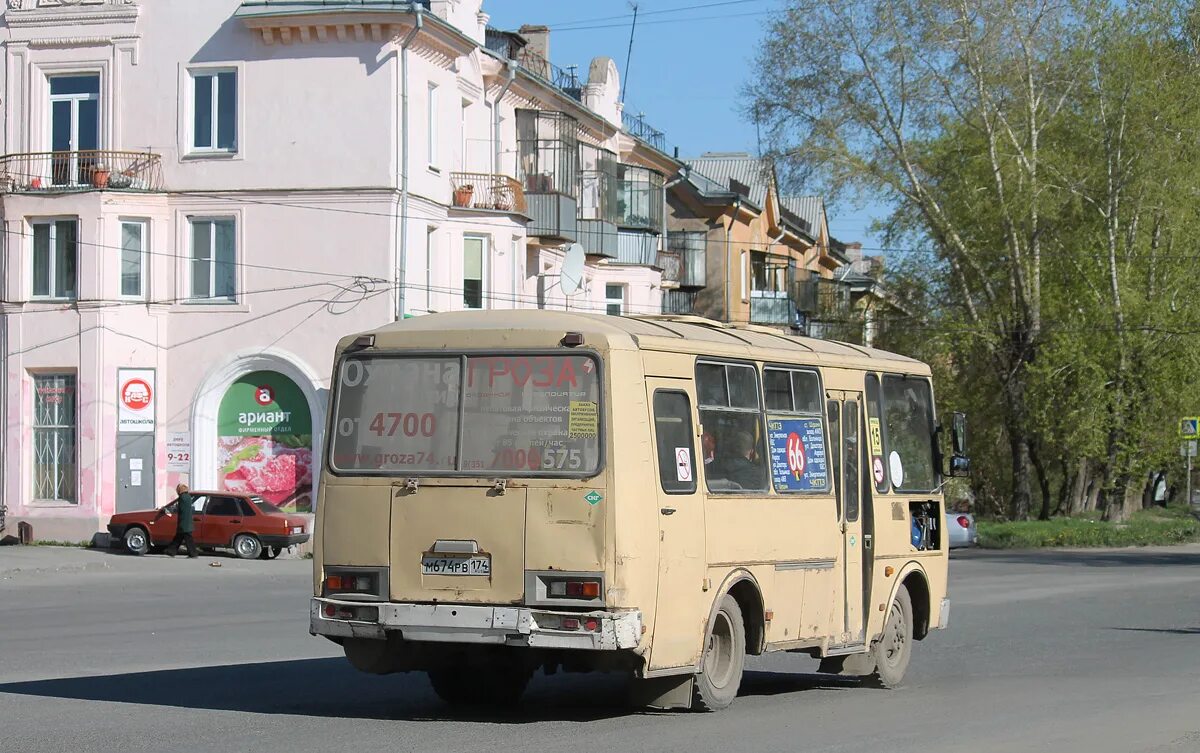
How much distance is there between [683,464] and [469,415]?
1.52 metres

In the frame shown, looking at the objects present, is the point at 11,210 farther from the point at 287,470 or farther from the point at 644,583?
the point at 644,583

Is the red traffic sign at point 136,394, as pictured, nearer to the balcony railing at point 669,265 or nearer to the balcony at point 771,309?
the balcony railing at point 669,265

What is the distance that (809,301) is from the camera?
237 feet

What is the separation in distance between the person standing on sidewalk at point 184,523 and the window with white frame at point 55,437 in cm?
470

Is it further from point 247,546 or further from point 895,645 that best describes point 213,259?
point 895,645

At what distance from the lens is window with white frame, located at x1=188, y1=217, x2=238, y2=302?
3853cm

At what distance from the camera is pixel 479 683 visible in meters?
12.1

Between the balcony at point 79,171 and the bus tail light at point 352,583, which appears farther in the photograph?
the balcony at point 79,171

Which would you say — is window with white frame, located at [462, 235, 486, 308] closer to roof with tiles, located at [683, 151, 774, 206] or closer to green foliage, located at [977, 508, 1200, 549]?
green foliage, located at [977, 508, 1200, 549]

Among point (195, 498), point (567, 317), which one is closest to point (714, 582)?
point (567, 317)

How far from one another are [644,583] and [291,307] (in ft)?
93.9

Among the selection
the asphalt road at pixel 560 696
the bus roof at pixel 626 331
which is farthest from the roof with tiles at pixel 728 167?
the bus roof at pixel 626 331

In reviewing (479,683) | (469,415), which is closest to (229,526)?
(479,683)

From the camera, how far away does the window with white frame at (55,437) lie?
3812cm
